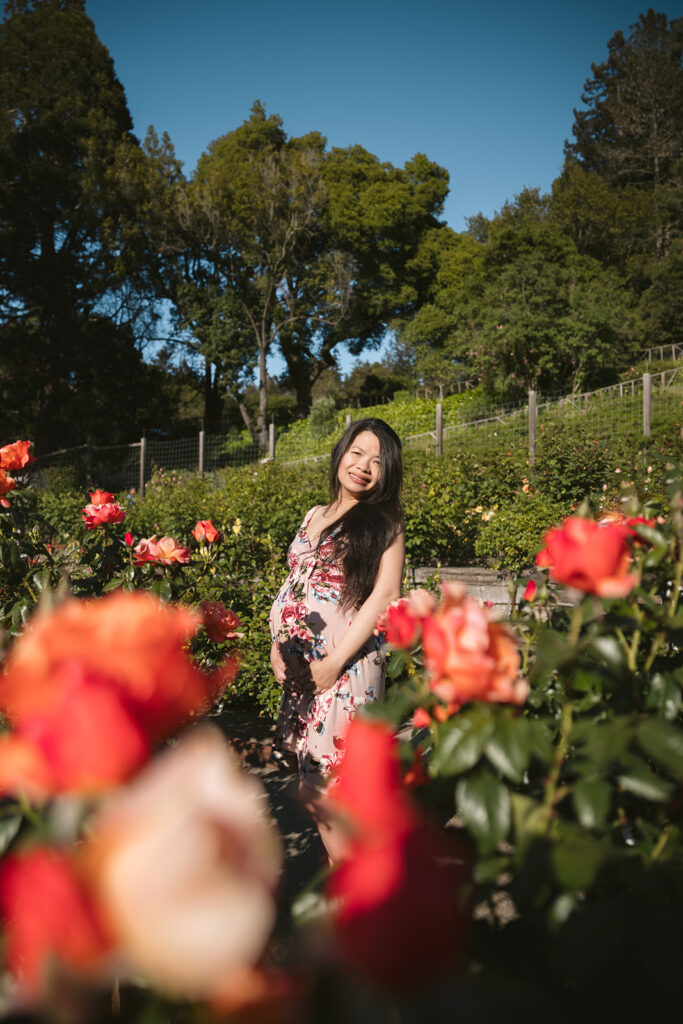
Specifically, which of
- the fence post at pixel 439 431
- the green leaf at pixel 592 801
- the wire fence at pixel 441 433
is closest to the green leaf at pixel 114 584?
the green leaf at pixel 592 801

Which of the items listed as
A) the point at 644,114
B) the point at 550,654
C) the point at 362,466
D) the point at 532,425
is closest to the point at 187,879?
the point at 550,654

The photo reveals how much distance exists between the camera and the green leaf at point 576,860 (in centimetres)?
49

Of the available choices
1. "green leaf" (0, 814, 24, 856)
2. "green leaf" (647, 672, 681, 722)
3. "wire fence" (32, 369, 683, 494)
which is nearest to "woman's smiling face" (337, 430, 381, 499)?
"green leaf" (647, 672, 681, 722)

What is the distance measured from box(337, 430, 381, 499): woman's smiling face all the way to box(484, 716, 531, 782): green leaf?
141 centimetres

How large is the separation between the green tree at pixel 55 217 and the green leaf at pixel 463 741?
17.0 m

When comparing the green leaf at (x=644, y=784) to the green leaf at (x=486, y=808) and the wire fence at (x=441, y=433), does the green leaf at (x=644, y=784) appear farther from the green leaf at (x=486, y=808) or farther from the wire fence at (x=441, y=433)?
the wire fence at (x=441, y=433)

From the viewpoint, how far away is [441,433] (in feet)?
28.7

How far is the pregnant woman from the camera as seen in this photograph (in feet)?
5.74

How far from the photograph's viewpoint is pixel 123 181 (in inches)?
631

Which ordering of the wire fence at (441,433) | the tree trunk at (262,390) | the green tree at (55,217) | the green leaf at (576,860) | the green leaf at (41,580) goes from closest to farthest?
the green leaf at (576,860) < the green leaf at (41,580) < the wire fence at (441,433) < the green tree at (55,217) < the tree trunk at (262,390)

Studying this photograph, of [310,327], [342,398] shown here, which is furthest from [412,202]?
[342,398]

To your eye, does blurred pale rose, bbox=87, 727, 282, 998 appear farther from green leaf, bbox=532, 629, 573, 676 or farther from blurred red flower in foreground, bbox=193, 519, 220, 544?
blurred red flower in foreground, bbox=193, 519, 220, 544

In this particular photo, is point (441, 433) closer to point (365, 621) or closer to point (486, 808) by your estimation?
point (365, 621)

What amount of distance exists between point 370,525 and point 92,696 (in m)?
1.54
